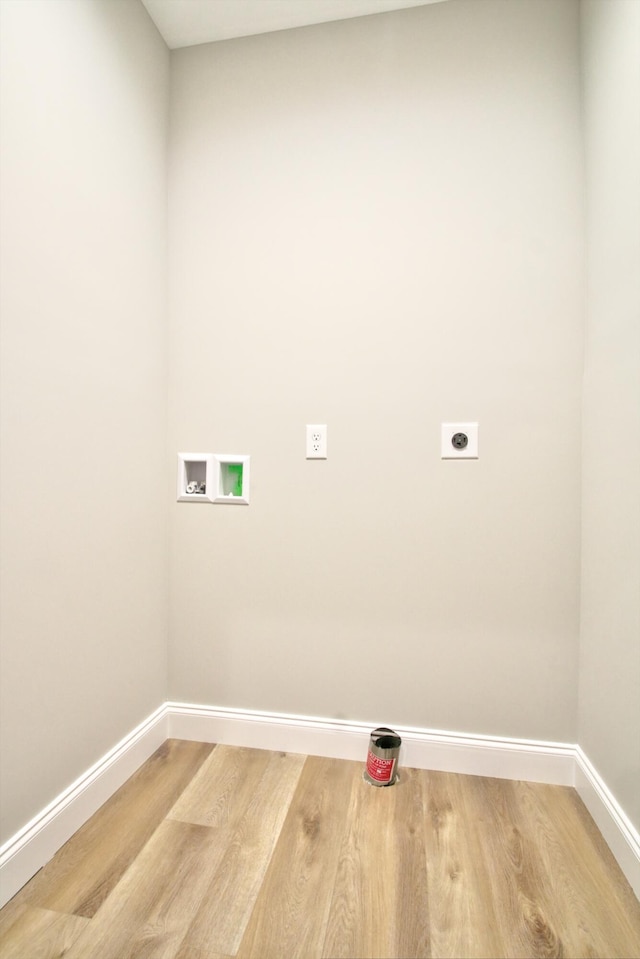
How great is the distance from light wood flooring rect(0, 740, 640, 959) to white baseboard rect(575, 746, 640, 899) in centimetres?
3

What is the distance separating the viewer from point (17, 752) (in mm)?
1131

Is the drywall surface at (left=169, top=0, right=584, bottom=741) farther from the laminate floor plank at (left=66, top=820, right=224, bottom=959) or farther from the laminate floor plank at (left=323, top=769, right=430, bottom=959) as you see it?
the laminate floor plank at (left=66, top=820, right=224, bottom=959)

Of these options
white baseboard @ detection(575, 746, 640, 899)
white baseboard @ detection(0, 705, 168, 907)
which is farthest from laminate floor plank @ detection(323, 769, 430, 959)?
white baseboard @ detection(0, 705, 168, 907)

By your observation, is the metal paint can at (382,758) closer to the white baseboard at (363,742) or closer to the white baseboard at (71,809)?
the white baseboard at (363,742)

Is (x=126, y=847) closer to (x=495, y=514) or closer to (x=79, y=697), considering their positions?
(x=79, y=697)

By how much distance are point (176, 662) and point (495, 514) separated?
1.25m

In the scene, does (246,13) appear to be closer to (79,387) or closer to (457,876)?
(79,387)

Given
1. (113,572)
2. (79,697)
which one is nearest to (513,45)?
(113,572)

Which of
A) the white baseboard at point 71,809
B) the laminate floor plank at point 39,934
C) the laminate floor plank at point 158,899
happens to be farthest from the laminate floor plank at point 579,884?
the white baseboard at point 71,809

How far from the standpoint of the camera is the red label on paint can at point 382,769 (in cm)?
152

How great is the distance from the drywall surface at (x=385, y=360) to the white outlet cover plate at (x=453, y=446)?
0.08ft

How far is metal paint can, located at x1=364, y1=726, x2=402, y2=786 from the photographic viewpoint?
1523mm

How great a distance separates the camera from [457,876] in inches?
46.0

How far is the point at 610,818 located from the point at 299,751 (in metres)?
0.93
